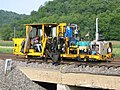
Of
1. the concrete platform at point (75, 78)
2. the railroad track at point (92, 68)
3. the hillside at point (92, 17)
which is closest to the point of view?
the concrete platform at point (75, 78)

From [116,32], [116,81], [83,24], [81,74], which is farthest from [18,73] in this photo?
[83,24]

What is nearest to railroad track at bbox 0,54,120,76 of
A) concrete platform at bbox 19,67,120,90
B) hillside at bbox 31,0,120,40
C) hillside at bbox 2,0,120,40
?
concrete platform at bbox 19,67,120,90

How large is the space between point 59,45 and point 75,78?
7.04m

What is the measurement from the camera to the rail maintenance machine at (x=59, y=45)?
17.6 meters

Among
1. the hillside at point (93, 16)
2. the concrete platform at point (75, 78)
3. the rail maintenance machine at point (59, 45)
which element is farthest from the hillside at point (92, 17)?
the concrete platform at point (75, 78)

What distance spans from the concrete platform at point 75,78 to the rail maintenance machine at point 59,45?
5.27m

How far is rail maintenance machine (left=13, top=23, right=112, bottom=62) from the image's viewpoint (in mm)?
17625

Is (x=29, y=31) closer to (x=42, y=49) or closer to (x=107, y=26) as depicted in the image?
(x=42, y=49)

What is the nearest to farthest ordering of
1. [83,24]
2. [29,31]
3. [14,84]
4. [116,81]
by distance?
[116,81] < [14,84] < [29,31] < [83,24]

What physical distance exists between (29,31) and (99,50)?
4267 millimetres

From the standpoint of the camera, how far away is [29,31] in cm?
1886

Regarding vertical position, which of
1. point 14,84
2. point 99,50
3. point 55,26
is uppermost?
point 55,26

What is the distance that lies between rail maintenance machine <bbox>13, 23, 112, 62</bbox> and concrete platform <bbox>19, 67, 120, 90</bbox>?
5.27 metres

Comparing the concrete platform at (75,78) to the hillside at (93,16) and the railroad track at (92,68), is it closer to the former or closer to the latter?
the railroad track at (92,68)
